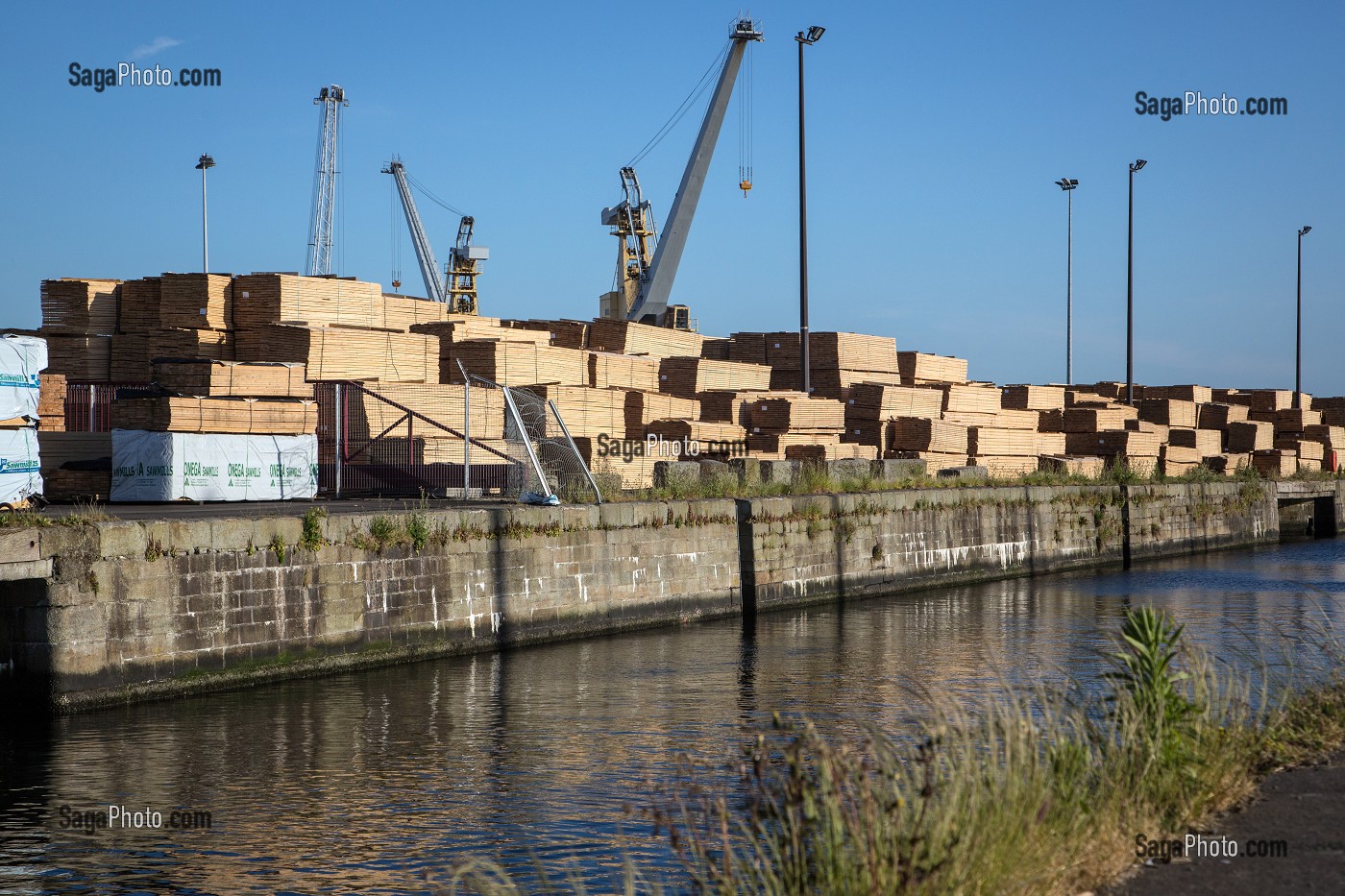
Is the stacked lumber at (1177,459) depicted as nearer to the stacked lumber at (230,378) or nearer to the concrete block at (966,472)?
the concrete block at (966,472)

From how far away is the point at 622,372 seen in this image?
31.8 metres

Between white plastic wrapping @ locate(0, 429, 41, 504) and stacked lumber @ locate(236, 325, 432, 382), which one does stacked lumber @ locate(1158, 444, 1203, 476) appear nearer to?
stacked lumber @ locate(236, 325, 432, 382)

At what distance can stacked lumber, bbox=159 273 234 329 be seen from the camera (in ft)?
86.8

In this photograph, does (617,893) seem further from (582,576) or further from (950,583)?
(950,583)

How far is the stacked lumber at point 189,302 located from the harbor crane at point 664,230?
3120 centimetres

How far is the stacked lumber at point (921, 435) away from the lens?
33.7 m

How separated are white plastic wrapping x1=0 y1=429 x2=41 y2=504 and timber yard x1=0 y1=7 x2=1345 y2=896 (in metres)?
0.05

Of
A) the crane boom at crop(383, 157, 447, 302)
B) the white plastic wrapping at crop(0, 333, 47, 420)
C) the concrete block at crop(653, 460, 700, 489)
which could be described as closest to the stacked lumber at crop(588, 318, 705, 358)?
the concrete block at crop(653, 460, 700, 489)

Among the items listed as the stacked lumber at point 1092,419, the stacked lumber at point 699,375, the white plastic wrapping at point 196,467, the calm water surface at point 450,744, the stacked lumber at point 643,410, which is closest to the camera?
the calm water surface at point 450,744

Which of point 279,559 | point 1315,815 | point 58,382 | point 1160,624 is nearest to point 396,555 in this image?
point 279,559

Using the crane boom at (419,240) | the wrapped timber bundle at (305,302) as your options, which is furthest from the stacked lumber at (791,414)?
the crane boom at (419,240)


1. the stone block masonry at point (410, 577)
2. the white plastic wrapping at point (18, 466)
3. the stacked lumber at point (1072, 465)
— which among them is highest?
the white plastic wrapping at point (18, 466)

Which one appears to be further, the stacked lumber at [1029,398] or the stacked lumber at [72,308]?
the stacked lumber at [1029,398]

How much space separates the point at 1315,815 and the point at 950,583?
865 inches
